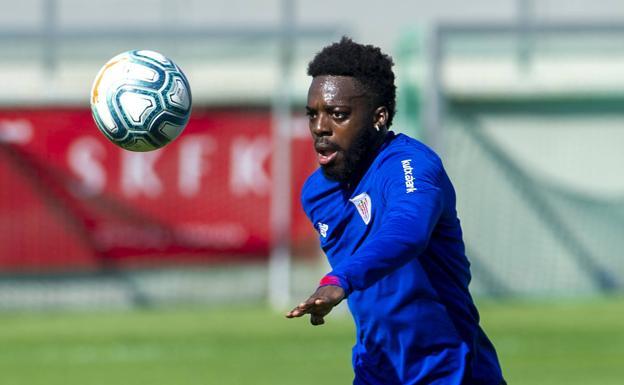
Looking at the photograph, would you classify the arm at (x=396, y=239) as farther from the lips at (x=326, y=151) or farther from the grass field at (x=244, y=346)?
the grass field at (x=244, y=346)

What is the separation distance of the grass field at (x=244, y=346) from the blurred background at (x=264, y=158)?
0.46 ft

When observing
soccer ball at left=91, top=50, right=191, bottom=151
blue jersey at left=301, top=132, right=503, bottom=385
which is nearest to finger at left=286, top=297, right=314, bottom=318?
blue jersey at left=301, top=132, right=503, bottom=385

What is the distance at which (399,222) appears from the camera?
16.3ft

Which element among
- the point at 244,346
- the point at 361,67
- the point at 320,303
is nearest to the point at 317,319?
the point at 320,303

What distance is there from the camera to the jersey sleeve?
15.9 feet

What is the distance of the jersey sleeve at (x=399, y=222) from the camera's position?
483 centimetres

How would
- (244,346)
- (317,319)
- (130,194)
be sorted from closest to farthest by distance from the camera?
1. (317,319)
2. (244,346)
3. (130,194)

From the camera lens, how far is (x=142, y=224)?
18422mm

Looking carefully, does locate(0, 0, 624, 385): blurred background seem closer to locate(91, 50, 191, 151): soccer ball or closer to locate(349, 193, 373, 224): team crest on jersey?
locate(91, 50, 191, 151): soccer ball

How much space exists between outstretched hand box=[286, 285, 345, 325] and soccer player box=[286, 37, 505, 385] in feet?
2.22

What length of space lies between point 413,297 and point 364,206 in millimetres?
394

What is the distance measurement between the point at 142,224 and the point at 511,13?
5914mm

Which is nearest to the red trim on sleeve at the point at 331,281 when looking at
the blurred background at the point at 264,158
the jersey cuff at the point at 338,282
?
the jersey cuff at the point at 338,282

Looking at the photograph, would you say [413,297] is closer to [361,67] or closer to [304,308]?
[361,67]
